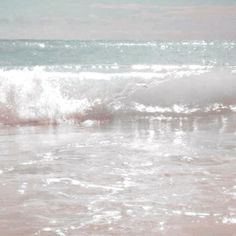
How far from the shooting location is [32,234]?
4074mm

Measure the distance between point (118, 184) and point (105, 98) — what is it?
925 cm

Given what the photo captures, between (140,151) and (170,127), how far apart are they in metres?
3.09

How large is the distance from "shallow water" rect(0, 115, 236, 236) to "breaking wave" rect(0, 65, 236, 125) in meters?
3.11

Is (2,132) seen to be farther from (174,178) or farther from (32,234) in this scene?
(32,234)

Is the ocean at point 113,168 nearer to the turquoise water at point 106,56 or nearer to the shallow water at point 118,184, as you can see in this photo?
the shallow water at point 118,184

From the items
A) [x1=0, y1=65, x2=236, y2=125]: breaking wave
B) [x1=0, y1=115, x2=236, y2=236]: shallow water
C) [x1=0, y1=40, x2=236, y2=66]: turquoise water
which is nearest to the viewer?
[x1=0, y1=115, x2=236, y2=236]: shallow water

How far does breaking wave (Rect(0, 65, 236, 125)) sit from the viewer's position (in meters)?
12.3

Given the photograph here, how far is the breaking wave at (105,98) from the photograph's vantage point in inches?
483

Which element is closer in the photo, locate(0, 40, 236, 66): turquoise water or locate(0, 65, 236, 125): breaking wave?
locate(0, 65, 236, 125): breaking wave

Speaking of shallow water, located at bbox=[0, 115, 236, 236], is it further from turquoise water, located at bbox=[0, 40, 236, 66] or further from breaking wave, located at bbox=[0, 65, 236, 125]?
turquoise water, located at bbox=[0, 40, 236, 66]

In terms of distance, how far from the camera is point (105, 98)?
14.7m

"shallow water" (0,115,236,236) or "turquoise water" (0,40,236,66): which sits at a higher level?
"turquoise water" (0,40,236,66)

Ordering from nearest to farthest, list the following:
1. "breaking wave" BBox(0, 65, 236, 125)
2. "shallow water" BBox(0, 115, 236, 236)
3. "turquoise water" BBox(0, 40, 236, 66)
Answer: "shallow water" BBox(0, 115, 236, 236) < "breaking wave" BBox(0, 65, 236, 125) < "turquoise water" BBox(0, 40, 236, 66)

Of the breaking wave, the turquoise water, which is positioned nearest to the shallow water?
the breaking wave
